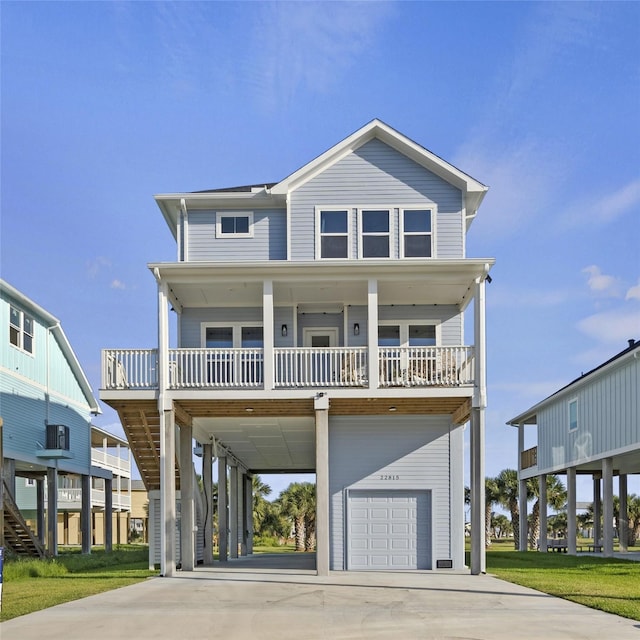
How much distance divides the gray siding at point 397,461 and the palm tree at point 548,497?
27.4 metres

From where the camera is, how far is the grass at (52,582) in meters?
14.8

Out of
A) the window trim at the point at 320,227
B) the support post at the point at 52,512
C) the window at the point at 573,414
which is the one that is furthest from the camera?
the support post at the point at 52,512

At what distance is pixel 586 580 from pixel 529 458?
22.6m

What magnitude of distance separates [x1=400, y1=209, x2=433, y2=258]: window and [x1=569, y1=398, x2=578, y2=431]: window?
41.5ft

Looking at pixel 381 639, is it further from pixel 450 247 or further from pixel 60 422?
pixel 60 422

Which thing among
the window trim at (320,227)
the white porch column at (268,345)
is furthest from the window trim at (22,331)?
the white porch column at (268,345)

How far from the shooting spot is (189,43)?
18.5 metres

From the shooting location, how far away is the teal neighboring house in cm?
2917

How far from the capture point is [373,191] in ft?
76.6

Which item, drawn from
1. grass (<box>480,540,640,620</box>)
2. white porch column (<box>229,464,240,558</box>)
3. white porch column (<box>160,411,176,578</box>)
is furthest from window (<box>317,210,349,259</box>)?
white porch column (<box>229,464,240,558</box>)

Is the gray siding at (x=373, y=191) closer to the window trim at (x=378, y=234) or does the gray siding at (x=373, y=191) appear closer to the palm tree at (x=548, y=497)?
the window trim at (x=378, y=234)

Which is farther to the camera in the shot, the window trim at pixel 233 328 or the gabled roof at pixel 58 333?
the gabled roof at pixel 58 333

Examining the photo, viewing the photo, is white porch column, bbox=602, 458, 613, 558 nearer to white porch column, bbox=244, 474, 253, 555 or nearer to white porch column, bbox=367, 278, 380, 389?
white porch column, bbox=367, 278, 380, 389

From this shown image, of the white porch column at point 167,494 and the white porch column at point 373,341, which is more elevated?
the white porch column at point 373,341
